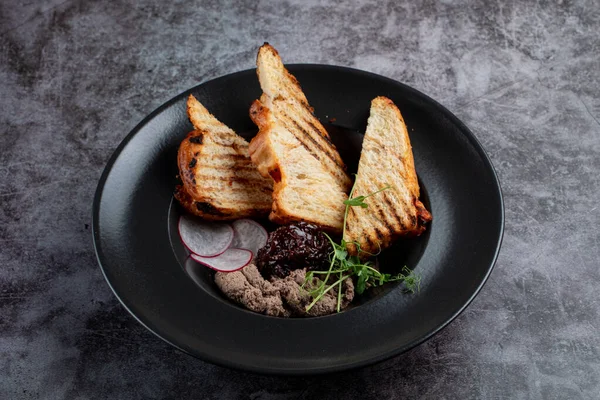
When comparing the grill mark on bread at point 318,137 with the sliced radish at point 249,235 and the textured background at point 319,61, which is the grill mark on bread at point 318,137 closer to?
the sliced radish at point 249,235

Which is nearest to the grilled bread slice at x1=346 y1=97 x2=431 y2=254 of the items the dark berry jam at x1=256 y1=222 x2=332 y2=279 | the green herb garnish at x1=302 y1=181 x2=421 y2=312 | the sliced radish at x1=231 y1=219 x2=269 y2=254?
the green herb garnish at x1=302 y1=181 x2=421 y2=312

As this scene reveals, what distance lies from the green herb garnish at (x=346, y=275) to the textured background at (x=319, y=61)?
1.55 feet

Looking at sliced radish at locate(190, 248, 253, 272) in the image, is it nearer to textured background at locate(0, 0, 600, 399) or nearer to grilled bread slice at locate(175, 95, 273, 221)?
grilled bread slice at locate(175, 95, 273, 221)

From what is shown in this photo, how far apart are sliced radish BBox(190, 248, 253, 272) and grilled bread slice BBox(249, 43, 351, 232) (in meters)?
0.25

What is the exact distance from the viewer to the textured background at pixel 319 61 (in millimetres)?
3461

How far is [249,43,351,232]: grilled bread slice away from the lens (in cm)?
348

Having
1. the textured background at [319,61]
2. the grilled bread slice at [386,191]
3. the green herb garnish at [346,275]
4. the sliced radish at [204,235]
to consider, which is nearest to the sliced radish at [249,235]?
the sliced radish at [204,235]

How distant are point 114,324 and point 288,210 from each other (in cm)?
114

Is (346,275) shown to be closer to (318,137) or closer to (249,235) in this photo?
(249,235)

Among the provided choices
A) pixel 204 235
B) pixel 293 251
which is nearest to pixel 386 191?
pixel 293 251

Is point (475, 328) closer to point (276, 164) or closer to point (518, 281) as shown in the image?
point (518, 281)

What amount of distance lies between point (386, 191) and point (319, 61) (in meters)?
1.92

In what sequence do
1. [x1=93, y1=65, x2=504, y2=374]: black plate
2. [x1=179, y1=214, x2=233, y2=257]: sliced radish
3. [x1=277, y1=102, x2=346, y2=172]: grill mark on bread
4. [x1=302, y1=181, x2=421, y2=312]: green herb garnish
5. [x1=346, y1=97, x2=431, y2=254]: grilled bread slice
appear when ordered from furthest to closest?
[x1=277, y1=102, x2=346, y2=172]: grill mark on bread, [x1=179, y1=214, x2=233, y2=257]: sliced radish, [x1=346, y1=97, x2=431, y2=254]: grilled bread slice, [x1=302, y1=181, x2=421, y2=312]: green herb garnish, [x1=93, y1=65, x2=504, y2=374]: black plate

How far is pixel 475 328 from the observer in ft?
12.0
